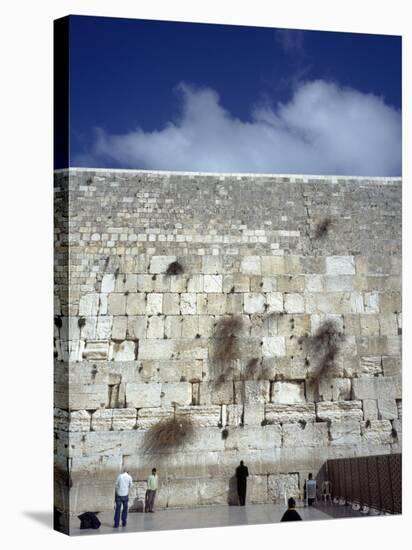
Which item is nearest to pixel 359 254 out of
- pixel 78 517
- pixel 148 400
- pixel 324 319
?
pixel 324 319

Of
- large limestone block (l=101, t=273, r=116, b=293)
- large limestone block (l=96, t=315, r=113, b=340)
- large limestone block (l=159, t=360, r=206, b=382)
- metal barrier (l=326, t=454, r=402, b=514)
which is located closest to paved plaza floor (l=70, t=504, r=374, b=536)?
metal barrier (l=326, t=454, r=402, b=514)

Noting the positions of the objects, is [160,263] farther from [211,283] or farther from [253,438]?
[253,438]

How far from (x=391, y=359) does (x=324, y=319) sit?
117 centimetres

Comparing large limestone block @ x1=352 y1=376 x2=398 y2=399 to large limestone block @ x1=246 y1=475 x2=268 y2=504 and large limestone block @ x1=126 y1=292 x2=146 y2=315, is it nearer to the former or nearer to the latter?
large limestone block @ x1=246 y1=475 x2=268 y2=504

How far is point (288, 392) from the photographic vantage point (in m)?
19.9

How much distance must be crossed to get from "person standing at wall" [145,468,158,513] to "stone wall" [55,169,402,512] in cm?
9

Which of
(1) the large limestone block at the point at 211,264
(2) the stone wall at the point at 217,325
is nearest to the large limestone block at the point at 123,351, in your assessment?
(2) the stone wall at the point at 217,325

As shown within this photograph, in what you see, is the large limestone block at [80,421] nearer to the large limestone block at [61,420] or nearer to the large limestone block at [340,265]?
the large limestone block at [61,420]

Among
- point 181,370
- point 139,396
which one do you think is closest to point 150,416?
point 139,396

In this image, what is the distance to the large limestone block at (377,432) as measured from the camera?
20203mm

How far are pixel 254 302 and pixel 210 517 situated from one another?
2842mm

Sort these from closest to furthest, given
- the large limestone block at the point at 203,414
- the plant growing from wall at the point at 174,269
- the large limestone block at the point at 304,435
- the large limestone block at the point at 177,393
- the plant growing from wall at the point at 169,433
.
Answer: the plant growing from wall at the point at 169,433 → the large limestone block at the point at 177,393 → the large limestone block at the point at 203,414 → the plant growing from wall at the point at 174,269 → the large limestone block at the point at 304,435

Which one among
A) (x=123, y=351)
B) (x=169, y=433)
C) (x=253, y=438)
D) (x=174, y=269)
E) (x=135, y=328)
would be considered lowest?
(x=253, y=438)

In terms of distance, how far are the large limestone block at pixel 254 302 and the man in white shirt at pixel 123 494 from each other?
2680mm
